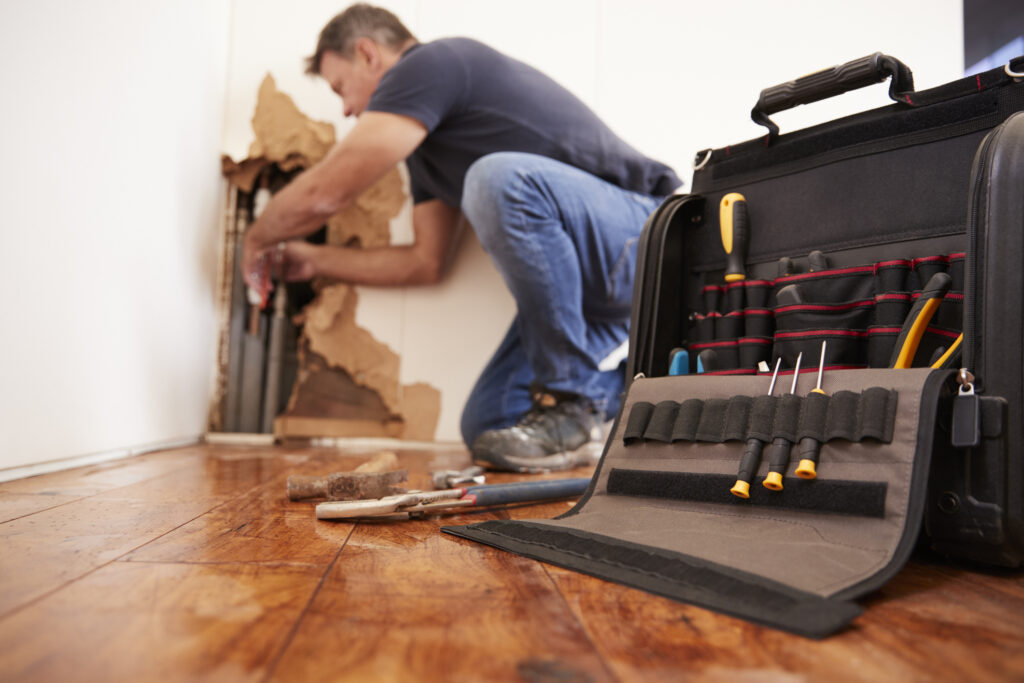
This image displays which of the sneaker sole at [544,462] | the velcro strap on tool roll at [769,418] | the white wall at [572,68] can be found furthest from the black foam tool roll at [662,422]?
the white wall at [572,68]

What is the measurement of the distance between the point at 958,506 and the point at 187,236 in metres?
2.23

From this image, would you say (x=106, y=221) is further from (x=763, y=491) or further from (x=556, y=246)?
(x=763, y=491)

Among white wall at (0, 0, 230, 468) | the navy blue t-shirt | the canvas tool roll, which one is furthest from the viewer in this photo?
the navy blue t-shirt

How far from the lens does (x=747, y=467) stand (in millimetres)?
797

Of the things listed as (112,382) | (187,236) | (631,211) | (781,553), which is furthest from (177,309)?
(781,553)

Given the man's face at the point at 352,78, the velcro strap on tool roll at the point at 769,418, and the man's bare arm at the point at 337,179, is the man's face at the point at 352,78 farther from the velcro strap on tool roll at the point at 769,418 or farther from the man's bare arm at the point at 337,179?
the velcro strap on tool roll at the point at 769,418

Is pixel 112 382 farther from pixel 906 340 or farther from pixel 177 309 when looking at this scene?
pixel 906 340

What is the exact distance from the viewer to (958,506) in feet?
2.32

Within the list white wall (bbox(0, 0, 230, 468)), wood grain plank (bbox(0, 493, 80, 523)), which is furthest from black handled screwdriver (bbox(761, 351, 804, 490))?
white wall (bbox(0, 0, 230, 468))

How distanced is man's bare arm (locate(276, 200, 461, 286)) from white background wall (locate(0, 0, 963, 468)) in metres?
0.08

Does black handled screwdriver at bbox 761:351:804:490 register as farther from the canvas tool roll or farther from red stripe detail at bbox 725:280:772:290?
red stripe detail at bbox 725:280:772:290

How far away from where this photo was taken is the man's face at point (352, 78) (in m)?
2.22

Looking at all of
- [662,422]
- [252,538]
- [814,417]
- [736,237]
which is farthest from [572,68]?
[252,538]

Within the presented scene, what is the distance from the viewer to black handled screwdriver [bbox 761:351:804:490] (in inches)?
30.2
